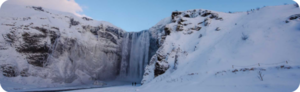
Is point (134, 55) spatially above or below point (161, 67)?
above

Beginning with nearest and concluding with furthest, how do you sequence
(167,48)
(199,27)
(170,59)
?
1. (170,59)
2. (167,48)
3. (199,27)

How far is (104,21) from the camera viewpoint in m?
38.2

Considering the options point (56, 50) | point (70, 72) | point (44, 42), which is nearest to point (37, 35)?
point (44, 42)

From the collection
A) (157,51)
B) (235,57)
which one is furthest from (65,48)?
(235,57)

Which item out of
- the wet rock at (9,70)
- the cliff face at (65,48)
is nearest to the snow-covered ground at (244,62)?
the cliff face at (65,48)

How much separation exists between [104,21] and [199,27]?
2584 centimetres

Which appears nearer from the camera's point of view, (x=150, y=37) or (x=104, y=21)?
(x=150, y=37)

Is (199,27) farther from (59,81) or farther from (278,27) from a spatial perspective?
(59,81)

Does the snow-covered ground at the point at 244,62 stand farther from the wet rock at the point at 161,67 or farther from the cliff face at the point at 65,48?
the cliff face at the point at 65,48

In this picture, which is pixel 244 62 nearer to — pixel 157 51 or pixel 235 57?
pixel 235 57

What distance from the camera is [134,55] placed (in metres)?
36.7

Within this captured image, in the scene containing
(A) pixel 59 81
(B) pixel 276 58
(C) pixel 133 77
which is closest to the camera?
(B) pixel 276 58

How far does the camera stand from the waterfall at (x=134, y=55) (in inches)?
1368

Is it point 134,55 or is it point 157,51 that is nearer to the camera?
point 157,51
